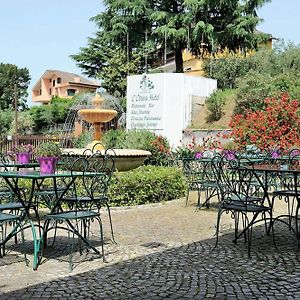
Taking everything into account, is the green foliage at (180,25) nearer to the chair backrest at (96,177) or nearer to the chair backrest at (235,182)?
the chair backrest at (96,177)

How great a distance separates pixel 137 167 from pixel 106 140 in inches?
276

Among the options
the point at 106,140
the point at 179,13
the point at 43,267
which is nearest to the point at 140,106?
the point at 106,140

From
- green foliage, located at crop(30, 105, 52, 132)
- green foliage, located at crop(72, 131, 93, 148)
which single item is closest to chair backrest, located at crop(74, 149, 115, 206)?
green foliage, located at crop(72, 131, 93, 148)

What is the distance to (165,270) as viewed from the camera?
468cm

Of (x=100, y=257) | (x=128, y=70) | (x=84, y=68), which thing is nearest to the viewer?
(x=100, y=257)

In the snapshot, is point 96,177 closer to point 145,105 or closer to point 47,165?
point 47,165

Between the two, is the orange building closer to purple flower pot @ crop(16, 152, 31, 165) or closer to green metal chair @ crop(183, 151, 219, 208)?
green metal chair @ crop(183, 151, 219, 208)

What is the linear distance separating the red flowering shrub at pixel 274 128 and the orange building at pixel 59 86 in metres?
37.3

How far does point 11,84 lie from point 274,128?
50.7m

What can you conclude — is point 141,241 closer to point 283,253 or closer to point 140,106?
point 283,253

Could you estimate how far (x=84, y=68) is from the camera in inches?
1478

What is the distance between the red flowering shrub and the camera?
1395cm

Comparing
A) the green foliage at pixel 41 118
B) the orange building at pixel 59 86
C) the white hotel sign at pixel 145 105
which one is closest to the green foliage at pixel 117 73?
the green foliage at pixel 41 118

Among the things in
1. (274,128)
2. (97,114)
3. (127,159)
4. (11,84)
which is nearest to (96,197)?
(127,159)
